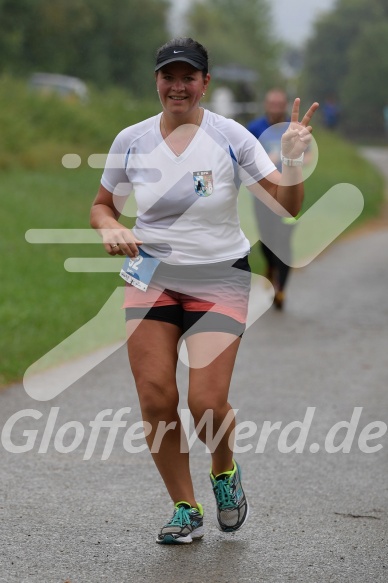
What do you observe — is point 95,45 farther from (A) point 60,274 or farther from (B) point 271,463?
(B) point 271,463

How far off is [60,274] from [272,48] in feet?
360

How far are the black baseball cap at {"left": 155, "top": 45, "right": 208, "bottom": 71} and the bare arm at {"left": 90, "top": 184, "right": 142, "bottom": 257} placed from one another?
629 millimetres

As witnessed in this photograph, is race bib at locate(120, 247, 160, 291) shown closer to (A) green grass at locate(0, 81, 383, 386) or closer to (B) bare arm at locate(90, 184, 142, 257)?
(B) bare arm at locate(90, 184, 142, 257)

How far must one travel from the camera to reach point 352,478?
6.86 metres

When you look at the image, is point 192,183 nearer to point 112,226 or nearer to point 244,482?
point 112,226

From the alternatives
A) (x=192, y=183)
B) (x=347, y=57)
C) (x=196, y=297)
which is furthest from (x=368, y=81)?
(x=192, y=183)

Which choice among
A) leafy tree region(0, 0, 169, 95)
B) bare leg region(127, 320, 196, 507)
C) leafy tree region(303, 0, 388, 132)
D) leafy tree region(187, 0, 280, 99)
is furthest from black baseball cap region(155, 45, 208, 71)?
leafy tree region(187, 0, 280, 99)

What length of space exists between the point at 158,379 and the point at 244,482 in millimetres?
1548

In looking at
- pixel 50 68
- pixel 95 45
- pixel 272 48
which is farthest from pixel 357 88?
pixel 272 48

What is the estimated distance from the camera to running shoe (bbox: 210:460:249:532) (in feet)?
18.4

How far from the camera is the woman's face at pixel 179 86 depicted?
531 centimetres

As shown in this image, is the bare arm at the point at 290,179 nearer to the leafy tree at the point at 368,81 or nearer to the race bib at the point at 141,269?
the race bib at the point at 141,269

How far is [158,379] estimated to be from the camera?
5.43 m

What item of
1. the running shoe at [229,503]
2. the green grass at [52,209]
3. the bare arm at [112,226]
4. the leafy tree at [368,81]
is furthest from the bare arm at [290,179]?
the leafy tree at [368,81]
